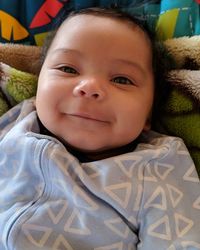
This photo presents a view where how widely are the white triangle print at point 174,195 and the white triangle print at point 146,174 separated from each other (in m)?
0.04

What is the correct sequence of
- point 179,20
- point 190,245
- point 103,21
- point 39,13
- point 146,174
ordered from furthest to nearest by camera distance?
point 39,13 → point 179,20 → point 103,21 → point 146,174 → point 190,245

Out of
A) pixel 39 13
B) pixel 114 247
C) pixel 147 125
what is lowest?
pixel 114 247

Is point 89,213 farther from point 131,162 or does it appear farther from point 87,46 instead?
point 87,46

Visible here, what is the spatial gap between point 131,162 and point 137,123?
0.11 meters

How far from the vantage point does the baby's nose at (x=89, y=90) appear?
97cm

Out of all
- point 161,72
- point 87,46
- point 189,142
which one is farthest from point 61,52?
point 189,142

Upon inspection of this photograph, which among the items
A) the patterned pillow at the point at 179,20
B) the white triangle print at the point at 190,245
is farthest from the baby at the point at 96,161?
the patterned pillow at the point at 179,20

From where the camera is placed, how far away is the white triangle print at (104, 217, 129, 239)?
3.07 feet

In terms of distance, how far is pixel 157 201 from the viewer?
3.14ft

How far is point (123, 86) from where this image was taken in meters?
1.06

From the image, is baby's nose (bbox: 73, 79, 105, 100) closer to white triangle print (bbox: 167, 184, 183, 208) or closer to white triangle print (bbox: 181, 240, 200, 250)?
white triangle print (bbox: 167, 184, 183, 208)

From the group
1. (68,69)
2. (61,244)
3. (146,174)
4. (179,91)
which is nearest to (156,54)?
(179,91)

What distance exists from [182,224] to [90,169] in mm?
238

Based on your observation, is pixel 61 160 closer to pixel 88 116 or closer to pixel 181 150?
pixel 88 116
